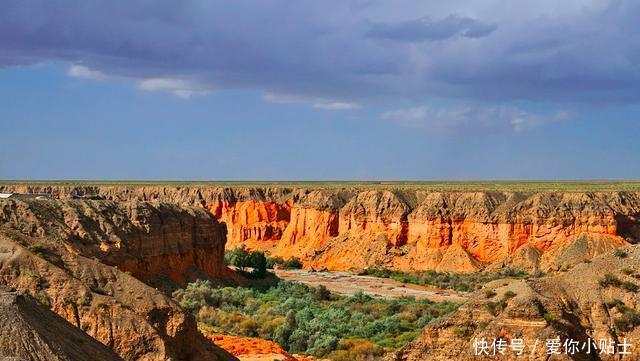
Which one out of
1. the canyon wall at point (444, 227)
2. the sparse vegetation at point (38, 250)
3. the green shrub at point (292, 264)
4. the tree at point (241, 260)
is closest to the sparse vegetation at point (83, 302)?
the sparse vegetation at point (38, 250)

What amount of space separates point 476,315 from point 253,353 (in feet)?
44.3

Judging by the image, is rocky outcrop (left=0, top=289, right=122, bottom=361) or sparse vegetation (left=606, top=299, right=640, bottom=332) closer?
rocky outcrop (left=0, top=289, right=122, bottom=361)

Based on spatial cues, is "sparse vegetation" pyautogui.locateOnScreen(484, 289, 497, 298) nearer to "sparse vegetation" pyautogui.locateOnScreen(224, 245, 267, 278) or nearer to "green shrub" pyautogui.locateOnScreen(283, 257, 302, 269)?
"sparse vegetation" pyautogui.locateOnScreen(224, 245, 267, 278)

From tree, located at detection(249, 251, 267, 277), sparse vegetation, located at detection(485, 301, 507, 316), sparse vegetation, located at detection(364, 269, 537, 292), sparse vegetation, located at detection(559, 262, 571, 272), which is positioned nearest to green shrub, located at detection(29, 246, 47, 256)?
sparse vegetation, located at detection(485, 301, 507, 316)

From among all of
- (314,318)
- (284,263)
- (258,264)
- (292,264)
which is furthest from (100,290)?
(284,263)

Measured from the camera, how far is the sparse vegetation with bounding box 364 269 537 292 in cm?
6488

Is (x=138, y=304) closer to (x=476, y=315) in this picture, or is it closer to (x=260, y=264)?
(x=476, y=315)

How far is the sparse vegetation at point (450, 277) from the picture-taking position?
213ft

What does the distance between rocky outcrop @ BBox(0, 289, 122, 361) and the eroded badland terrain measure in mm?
39

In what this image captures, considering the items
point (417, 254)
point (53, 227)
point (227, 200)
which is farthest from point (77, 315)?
point (227, 200)

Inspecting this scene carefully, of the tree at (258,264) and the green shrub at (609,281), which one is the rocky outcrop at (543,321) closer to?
the green shrub at (609,281)

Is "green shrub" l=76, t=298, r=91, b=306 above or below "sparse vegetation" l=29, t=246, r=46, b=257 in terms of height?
below

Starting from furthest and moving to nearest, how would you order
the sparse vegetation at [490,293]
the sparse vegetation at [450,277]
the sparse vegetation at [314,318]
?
1. the sparse vegetation at [450,277]
2. the sparse vegetation at [314,318]
3. the sparse vegetation at [490,293]

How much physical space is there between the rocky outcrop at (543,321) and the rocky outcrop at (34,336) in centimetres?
928
